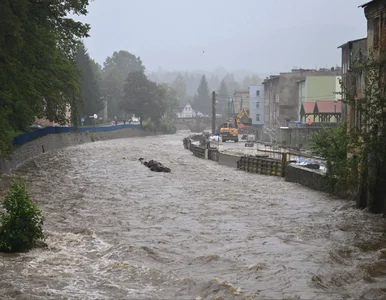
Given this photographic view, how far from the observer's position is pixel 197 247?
1875cm

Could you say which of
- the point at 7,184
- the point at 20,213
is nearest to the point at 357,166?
the point at 20,213

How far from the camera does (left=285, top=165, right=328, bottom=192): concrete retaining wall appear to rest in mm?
34100

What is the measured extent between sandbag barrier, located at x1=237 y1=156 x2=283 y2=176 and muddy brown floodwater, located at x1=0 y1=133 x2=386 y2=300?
9.33 metres

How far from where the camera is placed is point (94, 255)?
676 inches

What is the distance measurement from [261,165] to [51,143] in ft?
97.1

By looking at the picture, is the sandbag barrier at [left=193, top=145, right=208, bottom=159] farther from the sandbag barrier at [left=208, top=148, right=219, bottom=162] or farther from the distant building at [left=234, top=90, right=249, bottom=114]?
the distant building at [left=234, top=90, right=249, bottom=114]

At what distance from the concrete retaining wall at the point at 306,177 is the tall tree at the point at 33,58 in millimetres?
15126

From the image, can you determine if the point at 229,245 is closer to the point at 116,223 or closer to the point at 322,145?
the point at 116,223

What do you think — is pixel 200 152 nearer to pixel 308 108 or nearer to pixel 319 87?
pixel 308 108

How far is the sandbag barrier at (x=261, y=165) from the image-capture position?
43834mm

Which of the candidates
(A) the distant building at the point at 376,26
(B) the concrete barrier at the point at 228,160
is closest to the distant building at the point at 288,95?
(B) the concrete barrier at the point at 228,160

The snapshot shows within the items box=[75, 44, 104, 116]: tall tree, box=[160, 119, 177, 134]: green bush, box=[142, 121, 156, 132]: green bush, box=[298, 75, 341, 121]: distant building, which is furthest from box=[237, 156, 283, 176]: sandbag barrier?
box=[160, 119, 177, 134]: green bush

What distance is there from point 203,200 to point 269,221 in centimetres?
646

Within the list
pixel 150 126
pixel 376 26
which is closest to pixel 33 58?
pixel 376 26
